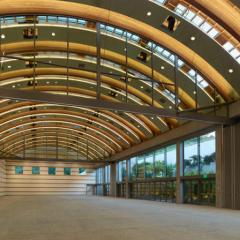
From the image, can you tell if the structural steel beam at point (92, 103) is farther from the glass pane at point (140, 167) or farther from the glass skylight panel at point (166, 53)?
the glass pane at point (140, 167)

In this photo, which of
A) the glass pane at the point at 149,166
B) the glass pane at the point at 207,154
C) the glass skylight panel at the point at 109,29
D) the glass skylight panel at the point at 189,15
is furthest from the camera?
the glass pane at the point at 149,166

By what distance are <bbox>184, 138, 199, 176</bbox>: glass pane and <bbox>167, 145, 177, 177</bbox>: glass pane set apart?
7.55 ft

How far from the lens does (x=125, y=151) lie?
47938mm

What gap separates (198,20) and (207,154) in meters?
11.0

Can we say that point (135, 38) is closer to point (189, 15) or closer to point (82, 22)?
point (82, 22)

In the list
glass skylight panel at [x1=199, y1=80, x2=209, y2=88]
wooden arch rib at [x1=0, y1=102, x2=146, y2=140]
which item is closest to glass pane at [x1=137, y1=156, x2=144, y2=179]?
wooden arch rib at [x1=0, y1=102, x2=146, y2=140]

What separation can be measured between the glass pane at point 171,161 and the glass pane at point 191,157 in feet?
7.55

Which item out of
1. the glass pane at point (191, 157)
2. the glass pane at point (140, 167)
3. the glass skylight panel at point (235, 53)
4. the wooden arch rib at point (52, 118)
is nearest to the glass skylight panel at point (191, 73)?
the glass skylight panel at point (235, 53)

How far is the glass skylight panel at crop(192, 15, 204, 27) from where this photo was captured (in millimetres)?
20766

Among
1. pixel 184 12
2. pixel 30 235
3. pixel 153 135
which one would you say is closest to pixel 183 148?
pixel 153 135

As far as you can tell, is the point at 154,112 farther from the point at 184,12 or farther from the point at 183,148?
the point at 183,148

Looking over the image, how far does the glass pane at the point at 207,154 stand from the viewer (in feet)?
89.1

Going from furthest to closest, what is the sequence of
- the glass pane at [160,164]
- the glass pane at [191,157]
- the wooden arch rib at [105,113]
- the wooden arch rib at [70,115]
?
the wooden arch rib at [70,115] < the wooden arch rib at [105,113] < the glass pane at [160,164] < the glass pane at [191,157]

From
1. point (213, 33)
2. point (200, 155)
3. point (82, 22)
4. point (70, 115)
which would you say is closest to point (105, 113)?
point (70, 115)
